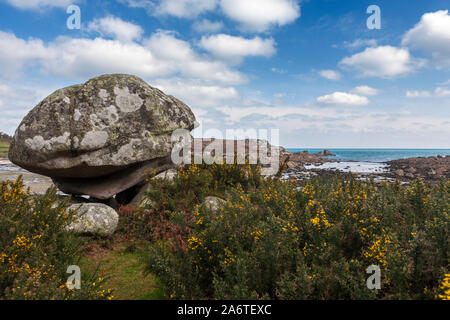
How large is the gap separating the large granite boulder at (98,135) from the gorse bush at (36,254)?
2.08 m

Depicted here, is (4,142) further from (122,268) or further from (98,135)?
(122,268)

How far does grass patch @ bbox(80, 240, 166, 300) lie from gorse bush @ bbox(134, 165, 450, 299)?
76 centimetres

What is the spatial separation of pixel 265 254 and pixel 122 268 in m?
3.77

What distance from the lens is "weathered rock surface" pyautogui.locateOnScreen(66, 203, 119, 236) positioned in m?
6.72

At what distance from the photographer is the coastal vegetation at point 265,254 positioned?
9.53 ft

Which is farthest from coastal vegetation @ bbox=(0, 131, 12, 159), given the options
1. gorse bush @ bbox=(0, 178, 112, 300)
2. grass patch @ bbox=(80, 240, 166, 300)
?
gorse bush @ bbox=(0, 178, 112, 300)

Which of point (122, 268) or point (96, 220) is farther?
point (96, 220)

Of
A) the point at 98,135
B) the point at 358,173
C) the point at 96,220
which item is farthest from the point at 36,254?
the point at 358,173

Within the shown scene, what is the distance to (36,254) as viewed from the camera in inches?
141

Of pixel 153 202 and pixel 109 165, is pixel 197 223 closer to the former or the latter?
pixel 153 202
